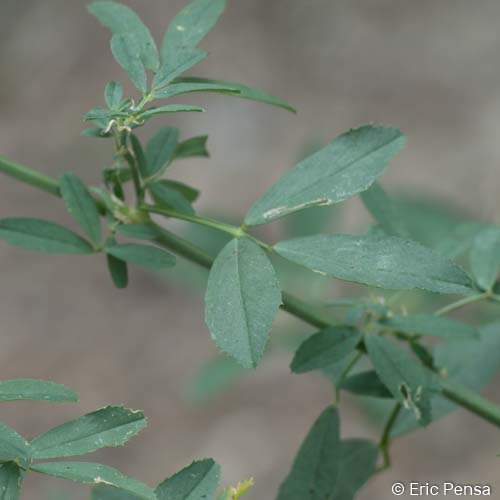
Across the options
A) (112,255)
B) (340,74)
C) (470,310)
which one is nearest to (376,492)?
(470,310)

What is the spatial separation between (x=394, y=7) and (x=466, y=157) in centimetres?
104

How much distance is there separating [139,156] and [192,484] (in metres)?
0.37

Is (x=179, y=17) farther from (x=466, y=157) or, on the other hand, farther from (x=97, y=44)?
(x=97, y=44)

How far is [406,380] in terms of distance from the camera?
1039mm

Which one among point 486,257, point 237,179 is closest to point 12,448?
point 486,257

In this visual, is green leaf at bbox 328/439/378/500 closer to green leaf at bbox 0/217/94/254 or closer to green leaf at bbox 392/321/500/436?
green leaf at bbox 392/321/500/436

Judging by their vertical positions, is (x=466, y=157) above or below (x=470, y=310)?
above

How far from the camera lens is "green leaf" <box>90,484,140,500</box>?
846 millimetres

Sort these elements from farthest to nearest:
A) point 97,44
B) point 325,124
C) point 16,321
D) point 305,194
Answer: point 97,44, point 325,124, point 16,321, point 305,194

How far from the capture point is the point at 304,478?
1.12 meters

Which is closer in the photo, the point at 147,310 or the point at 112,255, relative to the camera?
the point at 112,255

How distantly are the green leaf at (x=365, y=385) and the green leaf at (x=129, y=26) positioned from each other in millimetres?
419

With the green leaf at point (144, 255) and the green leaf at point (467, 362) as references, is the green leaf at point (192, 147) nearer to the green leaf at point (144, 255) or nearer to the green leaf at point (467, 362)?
the green leaf at point (144, 255)

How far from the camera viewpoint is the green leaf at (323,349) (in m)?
1.02
